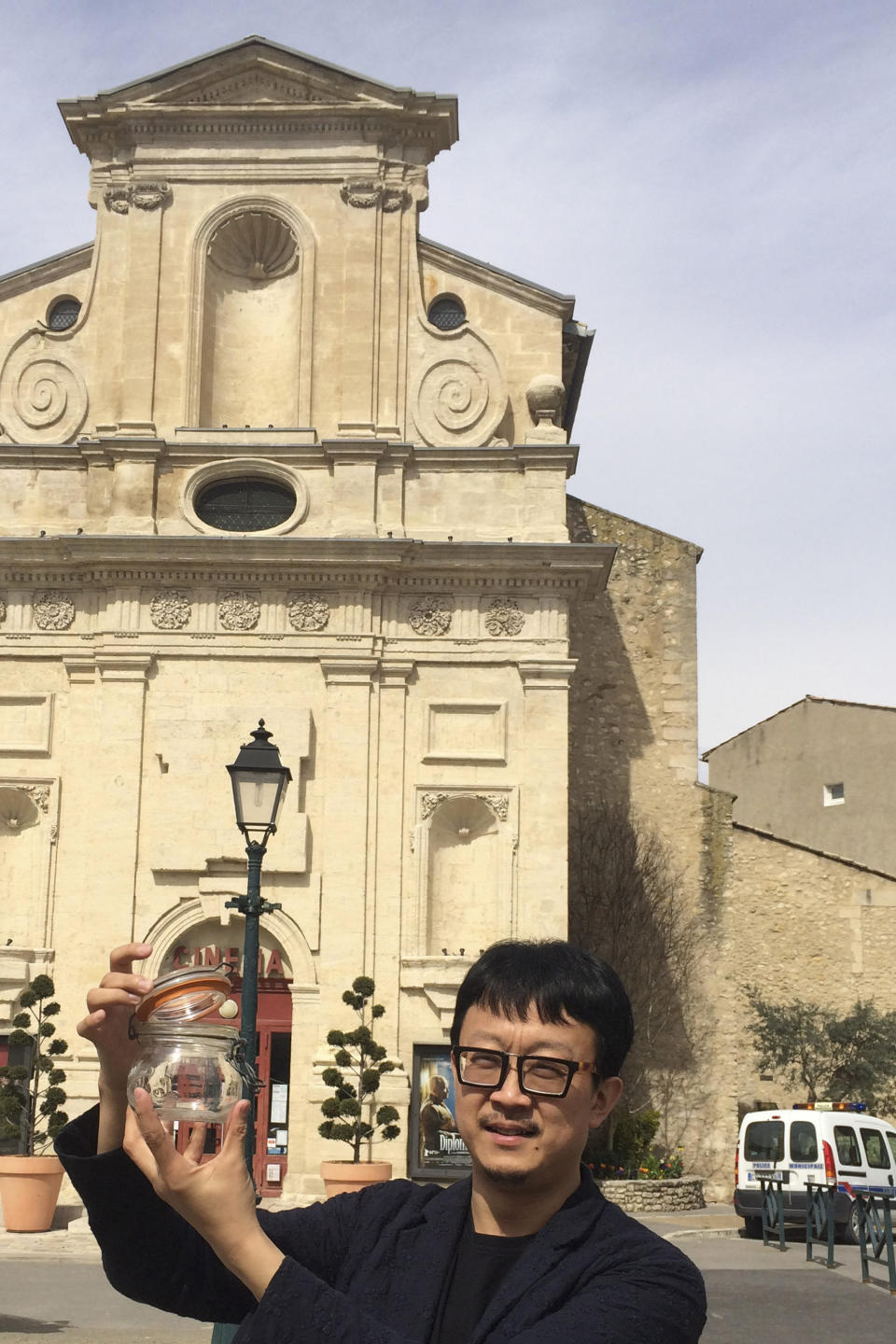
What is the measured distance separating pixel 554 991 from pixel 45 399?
80.2ft

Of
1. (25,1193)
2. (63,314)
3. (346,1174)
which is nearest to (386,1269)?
(346,1174)

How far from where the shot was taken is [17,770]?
24.3m

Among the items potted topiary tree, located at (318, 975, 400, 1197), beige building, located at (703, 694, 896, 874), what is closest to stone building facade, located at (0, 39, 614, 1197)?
potted topiary tree, located at (318, 975, 400, 1197)

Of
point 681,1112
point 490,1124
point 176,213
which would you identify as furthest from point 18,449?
point 490,1124

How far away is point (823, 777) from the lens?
35.2 m

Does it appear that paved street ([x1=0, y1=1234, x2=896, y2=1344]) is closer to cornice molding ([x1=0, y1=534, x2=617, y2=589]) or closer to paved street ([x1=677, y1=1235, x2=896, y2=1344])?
paved street ([x1=677, y1=1235, x2=896, y2=1344])

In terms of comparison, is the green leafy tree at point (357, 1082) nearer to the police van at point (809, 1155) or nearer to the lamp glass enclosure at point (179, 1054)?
the police van at point (809, 1155)

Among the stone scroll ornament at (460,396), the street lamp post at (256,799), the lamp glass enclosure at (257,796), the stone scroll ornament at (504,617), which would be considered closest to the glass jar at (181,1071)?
the street lamp post at (256,799)

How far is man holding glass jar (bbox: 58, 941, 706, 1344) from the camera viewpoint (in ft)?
9.04

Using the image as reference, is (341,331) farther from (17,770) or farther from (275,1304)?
(275,1304)

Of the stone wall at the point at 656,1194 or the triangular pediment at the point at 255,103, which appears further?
the triangular pediment at the point at 255,103

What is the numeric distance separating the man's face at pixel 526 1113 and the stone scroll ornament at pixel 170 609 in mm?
21898

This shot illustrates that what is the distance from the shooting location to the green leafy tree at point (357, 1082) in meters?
20.0

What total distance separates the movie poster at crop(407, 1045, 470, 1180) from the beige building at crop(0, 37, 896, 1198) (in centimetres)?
26
